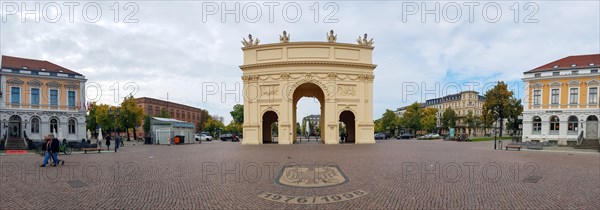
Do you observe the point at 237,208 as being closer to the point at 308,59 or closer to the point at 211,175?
the point at 211,175

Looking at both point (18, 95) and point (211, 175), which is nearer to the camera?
point (211, 175)

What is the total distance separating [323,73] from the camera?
35219mm

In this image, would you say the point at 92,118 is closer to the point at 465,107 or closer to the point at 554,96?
the point at 554,96

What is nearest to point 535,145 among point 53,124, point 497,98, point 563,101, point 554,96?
point 563,101

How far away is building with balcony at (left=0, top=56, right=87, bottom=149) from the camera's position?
35.4 meters

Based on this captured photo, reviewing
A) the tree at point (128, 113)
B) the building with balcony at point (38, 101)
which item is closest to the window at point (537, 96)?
the building with balcony at point (38, 101)

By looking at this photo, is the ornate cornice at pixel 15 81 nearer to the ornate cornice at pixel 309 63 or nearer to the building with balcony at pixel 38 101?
the building with balcony at pixel 38 101

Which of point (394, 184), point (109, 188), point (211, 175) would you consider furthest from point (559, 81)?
point (109, 188)

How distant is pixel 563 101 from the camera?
37.9 m

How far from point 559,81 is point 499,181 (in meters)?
39.1

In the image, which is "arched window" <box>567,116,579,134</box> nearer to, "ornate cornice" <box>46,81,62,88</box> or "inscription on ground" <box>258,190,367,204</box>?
"inscription on ground" <box>258,190,367,204</box>

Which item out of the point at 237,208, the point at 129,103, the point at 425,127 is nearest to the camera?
the point at 237,208

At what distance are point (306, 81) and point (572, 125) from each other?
109 feet

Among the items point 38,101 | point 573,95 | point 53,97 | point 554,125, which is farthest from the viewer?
point 554,125
